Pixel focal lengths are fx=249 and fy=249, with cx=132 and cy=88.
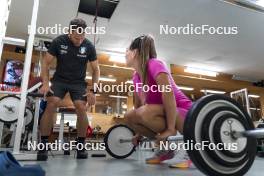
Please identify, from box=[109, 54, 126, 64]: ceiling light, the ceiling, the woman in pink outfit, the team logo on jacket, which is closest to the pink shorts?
the woman in pink outfit

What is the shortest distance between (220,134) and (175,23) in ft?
11.2

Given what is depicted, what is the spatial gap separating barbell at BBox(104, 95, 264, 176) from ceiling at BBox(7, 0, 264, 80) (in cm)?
280

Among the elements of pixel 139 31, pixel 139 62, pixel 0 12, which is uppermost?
pixel 139 31

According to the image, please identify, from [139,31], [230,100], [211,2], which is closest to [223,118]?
[230,100]

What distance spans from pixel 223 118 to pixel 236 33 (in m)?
3.85

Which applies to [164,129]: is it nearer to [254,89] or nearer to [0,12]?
[0,12]

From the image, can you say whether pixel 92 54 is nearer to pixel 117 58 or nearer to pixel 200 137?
pixel 200 137

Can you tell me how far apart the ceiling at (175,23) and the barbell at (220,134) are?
9.19ft

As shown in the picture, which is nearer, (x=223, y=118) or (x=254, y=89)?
(x=223, y=118)

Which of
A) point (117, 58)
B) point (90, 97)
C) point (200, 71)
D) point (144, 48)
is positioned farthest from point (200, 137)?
point (200, 71)

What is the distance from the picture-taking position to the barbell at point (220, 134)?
2.65 ft

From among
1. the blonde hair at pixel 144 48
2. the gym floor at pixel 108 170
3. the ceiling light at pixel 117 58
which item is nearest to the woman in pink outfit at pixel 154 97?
the blonde hair at pixel 144 48

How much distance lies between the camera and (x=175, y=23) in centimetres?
401

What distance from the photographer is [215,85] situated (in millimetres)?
6941
